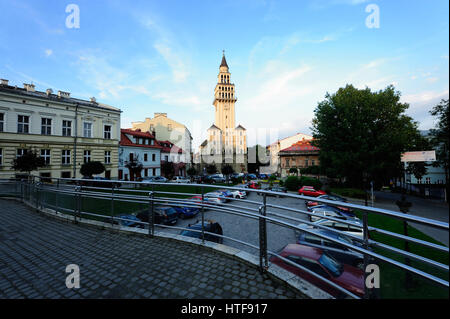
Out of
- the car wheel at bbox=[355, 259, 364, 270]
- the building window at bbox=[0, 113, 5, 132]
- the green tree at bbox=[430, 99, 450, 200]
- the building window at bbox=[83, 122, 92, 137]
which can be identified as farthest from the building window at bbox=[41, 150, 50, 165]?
the green tree at bbox=[430, 99, 450, 200]

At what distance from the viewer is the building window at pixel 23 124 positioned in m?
22.1

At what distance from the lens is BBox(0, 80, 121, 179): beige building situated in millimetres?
21219

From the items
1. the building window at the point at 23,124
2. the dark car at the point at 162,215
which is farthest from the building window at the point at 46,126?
the dark car at the point at 162,215

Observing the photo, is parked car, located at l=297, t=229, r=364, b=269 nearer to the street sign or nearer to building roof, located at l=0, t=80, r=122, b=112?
the street sign

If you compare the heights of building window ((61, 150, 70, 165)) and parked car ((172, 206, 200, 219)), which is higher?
building window ((61, 150, 70, 165))

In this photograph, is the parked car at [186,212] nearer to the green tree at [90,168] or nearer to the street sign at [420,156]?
the street sign at [420,156]

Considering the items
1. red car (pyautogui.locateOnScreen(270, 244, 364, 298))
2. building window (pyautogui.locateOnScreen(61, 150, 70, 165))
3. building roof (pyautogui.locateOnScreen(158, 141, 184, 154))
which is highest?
building roof (pyautogui.locateOnScreen(158, 141, 184, 154))

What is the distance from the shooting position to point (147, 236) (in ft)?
15.0

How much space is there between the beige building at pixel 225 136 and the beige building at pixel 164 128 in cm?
1164

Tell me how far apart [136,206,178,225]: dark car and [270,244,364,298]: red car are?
8.59 ft
